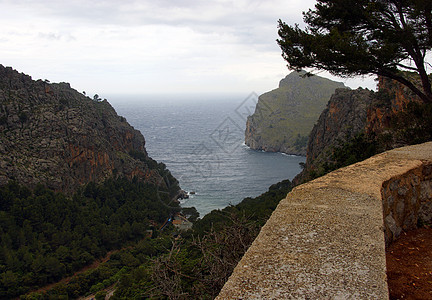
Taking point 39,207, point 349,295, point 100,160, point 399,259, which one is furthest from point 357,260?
point 100,160

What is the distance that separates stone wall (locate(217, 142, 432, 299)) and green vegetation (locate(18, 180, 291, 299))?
1.42 meters

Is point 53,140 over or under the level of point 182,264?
over

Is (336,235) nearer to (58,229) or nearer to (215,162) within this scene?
(58,229)

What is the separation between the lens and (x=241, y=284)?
2.26m

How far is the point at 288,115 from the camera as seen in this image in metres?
109

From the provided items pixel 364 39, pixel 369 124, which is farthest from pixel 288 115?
pixel 364 39

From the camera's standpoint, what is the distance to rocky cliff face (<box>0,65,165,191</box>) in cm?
4173

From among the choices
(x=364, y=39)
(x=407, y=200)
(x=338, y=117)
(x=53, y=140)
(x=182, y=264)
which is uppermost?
(x=364, y=39)

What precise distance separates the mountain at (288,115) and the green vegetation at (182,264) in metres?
60.7

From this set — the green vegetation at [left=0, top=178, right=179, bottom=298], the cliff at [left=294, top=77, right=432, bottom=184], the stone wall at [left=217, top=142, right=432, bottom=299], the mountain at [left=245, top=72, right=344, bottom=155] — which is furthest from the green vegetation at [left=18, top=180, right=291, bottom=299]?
the mountain at [left=245, top=72, right=344, bottom=155]

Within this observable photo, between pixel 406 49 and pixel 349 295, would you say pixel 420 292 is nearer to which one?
pixel 349 295

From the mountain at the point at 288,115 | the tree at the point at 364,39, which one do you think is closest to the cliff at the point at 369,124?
the tree at the point at 364,39

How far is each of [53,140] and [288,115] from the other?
261 ft

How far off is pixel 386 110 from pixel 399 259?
20.1 m
